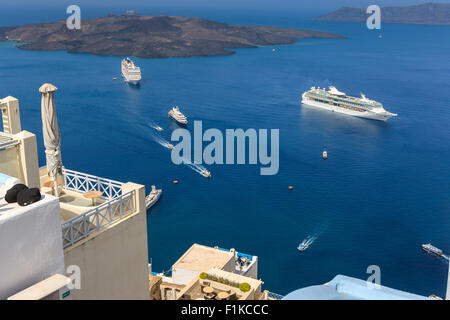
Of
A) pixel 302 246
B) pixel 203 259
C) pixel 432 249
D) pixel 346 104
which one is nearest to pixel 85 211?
pixel 203 259

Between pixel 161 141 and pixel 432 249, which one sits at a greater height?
pixel 161 141

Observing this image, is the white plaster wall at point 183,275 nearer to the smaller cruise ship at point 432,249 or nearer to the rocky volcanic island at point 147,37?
the smaller cruise ship at point 432,249

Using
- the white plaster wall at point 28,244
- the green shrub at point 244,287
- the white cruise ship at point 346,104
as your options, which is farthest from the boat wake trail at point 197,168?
the white plaster wall at point 28,244

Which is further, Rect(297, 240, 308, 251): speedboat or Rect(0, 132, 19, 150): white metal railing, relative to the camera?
Rect(297, 240, 308, 251): speedboat

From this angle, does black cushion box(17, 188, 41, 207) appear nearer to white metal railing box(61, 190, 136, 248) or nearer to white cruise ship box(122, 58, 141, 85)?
white metal railing box(61, 190, 136, 248)

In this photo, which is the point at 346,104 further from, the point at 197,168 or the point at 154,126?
the point at 197,168

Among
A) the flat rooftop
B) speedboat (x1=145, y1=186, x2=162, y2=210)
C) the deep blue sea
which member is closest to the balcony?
the flat rooftop
